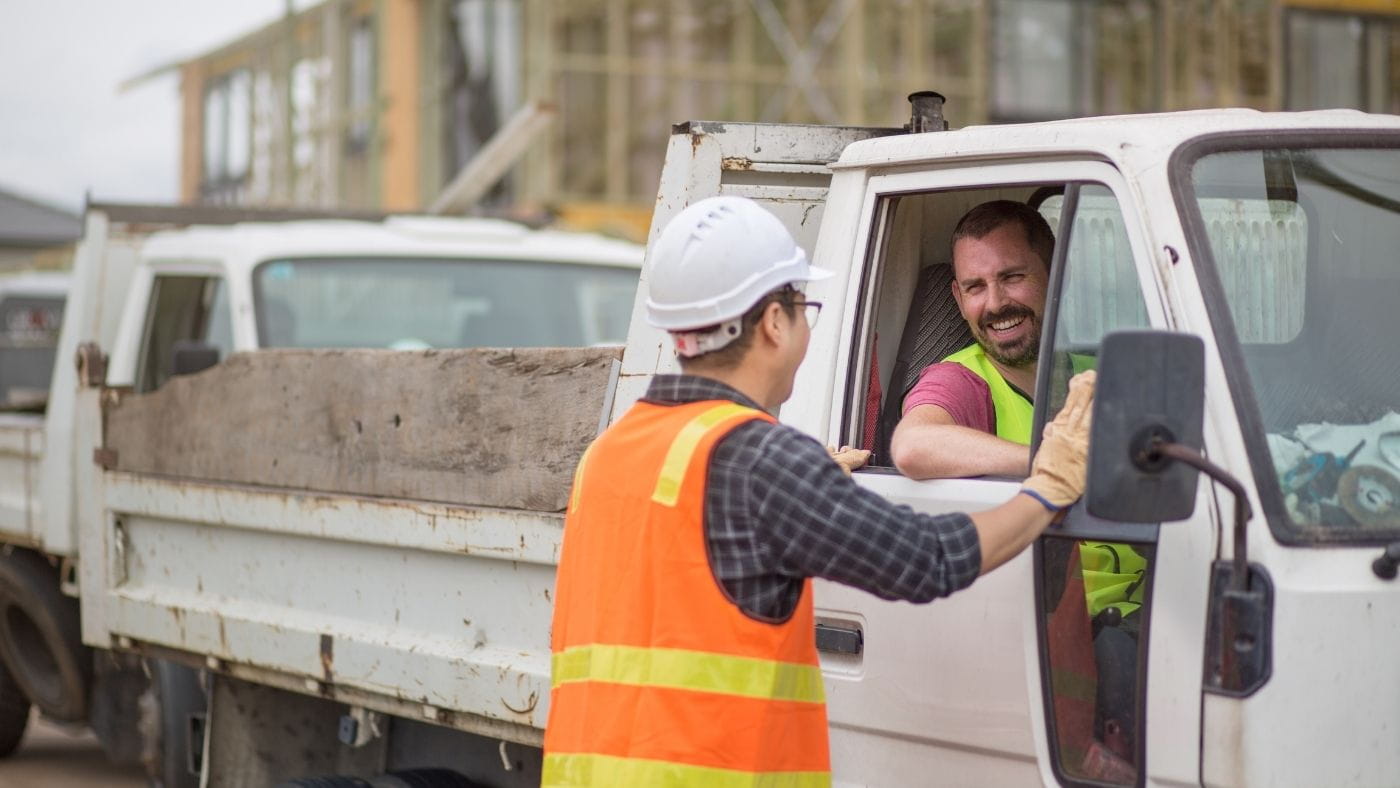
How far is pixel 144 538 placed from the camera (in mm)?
5672

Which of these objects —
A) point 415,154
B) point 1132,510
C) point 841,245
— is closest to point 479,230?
point 841,245

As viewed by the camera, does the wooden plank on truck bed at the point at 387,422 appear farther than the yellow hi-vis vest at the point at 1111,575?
Yes

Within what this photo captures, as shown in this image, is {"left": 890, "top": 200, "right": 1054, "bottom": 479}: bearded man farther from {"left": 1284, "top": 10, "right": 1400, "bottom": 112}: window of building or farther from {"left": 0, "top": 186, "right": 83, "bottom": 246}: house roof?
{"left": 0, "top": 186, "right": 83, "bottom": 246}: house roof

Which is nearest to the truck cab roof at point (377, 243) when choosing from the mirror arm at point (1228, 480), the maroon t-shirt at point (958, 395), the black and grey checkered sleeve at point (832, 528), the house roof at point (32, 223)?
the maroon t-shirt at point (958, 395)

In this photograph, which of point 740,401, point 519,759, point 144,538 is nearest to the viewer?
point 740,401

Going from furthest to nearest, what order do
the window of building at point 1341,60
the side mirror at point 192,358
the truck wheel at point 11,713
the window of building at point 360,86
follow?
1. the window of building at point 360,86
2. the window of building at point 1341,60
3. the truck wheel at point 11,713
4. the side mirror at point 192,358

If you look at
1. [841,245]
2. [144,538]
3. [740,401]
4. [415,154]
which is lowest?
[144,538]

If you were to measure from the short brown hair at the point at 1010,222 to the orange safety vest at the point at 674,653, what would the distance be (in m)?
0.93

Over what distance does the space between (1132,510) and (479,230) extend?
5.17 m

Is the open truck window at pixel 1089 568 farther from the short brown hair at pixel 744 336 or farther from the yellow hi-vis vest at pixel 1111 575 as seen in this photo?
the short brown hair at pixel 744 336

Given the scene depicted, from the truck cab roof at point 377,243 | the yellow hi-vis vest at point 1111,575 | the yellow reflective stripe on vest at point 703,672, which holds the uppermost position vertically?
the truck cab roof at point 377,243

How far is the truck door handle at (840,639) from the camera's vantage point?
10.9ft

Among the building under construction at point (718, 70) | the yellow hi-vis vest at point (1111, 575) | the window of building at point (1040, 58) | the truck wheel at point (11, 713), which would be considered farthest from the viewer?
the window of building at point (1040, 58)

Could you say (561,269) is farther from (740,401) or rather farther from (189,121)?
(189,121)
